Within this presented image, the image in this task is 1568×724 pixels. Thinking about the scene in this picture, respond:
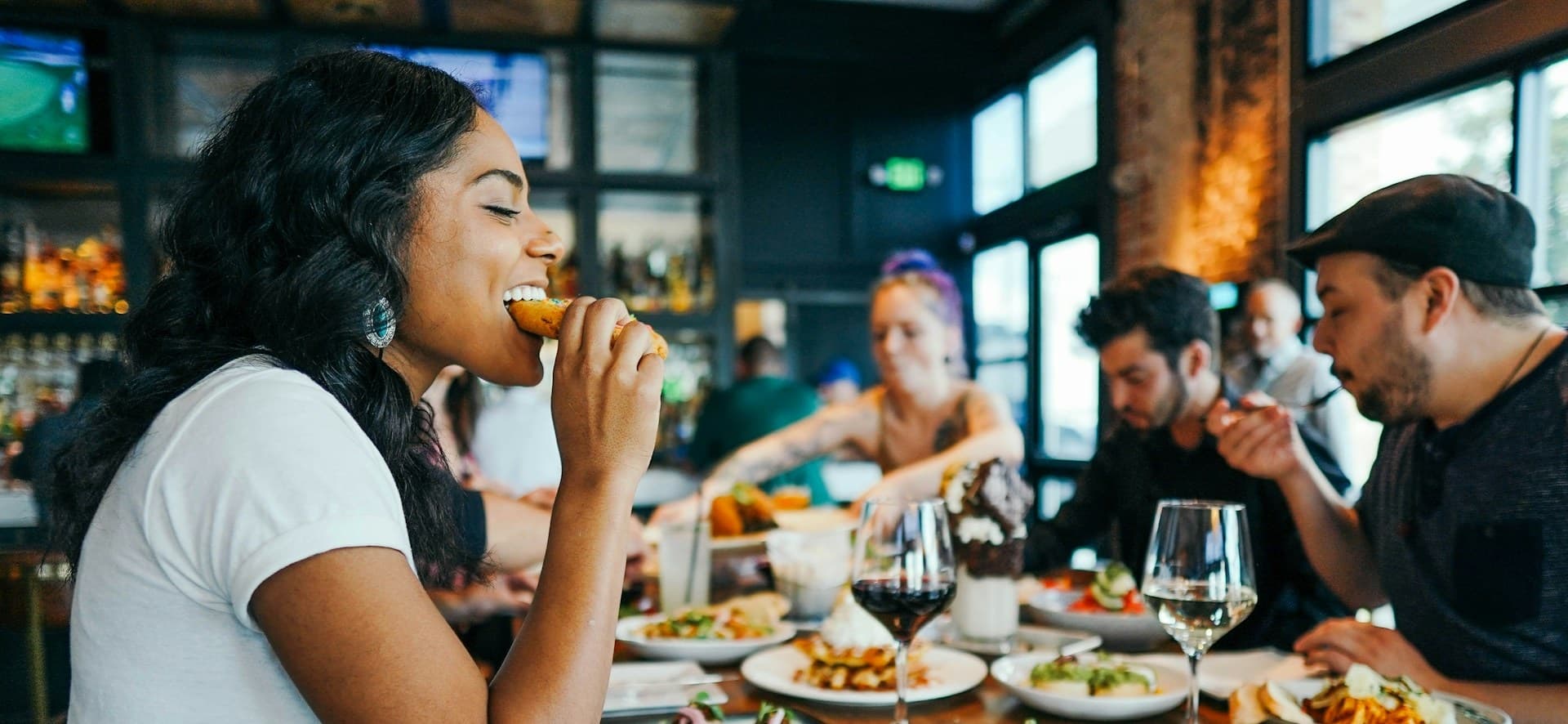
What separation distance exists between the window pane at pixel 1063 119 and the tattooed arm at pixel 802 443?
10.6ft

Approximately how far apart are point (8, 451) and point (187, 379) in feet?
14.0

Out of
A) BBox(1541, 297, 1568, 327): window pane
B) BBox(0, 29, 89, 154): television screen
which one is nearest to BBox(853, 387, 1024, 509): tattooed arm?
BBox(1541, 297, 1568, 327): window pane

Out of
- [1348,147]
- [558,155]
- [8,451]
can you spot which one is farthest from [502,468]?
[1348,147]

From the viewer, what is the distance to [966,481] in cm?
150

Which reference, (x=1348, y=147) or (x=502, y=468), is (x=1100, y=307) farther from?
(x=1348, y=147)

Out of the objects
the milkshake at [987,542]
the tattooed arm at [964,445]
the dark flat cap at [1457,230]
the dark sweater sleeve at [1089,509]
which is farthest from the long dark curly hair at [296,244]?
the dark sweater sleeve at [1089,509]

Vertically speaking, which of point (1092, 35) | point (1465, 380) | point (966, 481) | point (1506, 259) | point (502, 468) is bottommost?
point (502, 468)

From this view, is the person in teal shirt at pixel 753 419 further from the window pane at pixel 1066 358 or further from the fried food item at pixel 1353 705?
the fried food item at pixel 1353 705

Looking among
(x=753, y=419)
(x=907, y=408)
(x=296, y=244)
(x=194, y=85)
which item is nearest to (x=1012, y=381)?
(x=753, y=419)

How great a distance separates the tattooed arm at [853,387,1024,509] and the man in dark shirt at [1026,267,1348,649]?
0.24 m

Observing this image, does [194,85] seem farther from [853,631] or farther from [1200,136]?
[1200,136]

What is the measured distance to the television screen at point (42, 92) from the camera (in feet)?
13.7

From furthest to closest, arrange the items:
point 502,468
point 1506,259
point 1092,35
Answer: point 1092,35 → point 502,468 → point 1506,259

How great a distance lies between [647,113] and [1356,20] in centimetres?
324
